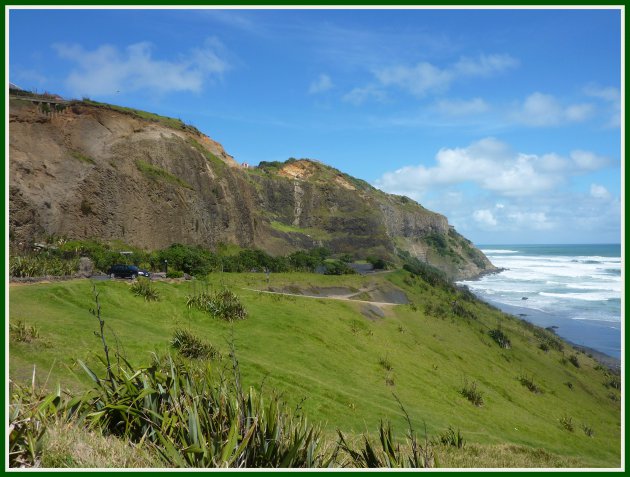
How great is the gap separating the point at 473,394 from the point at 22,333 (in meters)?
17.5

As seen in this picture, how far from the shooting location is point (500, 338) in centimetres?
3609

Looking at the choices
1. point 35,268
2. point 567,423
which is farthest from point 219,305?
point 567,423

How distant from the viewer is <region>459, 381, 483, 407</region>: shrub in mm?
21016

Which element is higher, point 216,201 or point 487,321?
point 216,201

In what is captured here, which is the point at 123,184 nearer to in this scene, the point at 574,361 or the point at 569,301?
the point at 574,361

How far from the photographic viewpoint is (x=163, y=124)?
53594 mm

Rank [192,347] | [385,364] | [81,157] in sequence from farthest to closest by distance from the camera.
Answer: [81,157], [385,364], [192,347]

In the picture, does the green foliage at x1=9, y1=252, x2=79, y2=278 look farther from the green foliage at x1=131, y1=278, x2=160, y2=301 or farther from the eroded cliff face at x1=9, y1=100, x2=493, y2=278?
the eroded cliff face at x1=9, y1=100, x2=493, y2=278

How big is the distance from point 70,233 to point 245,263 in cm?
1578

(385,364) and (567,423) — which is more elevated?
(385,364)

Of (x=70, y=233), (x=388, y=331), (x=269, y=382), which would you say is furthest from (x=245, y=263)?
(x=269, y=382)

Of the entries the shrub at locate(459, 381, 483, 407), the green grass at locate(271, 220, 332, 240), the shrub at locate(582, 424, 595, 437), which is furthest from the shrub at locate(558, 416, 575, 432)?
the green grass at locate(271, 220, 332, 240)

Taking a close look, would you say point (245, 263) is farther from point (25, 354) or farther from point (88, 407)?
point (88, 407)

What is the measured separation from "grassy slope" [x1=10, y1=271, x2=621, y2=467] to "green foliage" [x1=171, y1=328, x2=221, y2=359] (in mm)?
481
